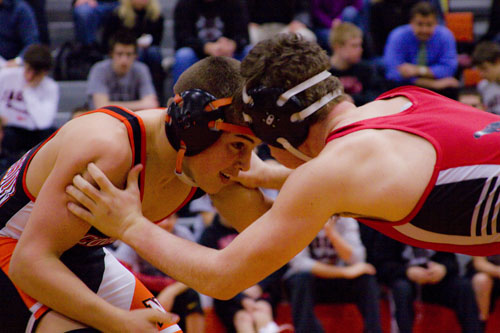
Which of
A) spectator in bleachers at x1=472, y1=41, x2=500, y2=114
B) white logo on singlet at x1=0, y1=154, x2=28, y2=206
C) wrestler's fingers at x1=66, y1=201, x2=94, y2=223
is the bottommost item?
spectator in bleachers at x1=472, y1=41, x2=500, y2=114

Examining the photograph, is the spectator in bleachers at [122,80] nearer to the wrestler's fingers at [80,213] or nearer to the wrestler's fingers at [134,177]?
the wrestler's fingers at [134,177]

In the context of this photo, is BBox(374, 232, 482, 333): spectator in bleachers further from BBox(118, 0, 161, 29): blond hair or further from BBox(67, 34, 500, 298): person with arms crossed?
BBox(118, 0, 161, 29): blond hair

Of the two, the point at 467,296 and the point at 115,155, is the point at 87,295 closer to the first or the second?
the point at 115,155

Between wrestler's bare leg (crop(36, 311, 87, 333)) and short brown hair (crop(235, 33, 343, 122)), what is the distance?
1.19 m

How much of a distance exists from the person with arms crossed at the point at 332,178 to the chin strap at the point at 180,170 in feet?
1.00

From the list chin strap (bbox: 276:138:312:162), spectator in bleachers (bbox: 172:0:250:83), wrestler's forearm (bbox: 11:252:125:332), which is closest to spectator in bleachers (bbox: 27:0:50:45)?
spectator in bleachers (bbox: 172:0:250:83)

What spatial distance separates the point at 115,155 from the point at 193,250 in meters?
0.51

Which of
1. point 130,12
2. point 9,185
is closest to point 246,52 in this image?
point 130,12

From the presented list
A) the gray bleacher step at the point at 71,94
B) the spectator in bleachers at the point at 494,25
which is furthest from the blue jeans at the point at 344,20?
the gray bleacher step at the point at 71,94

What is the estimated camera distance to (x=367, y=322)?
19.1 ft

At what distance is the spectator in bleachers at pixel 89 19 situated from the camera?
8.03 metres

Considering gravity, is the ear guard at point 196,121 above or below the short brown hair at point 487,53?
above

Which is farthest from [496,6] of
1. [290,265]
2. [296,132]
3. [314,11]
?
[296,132]

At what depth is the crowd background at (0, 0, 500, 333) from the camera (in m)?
5.87
